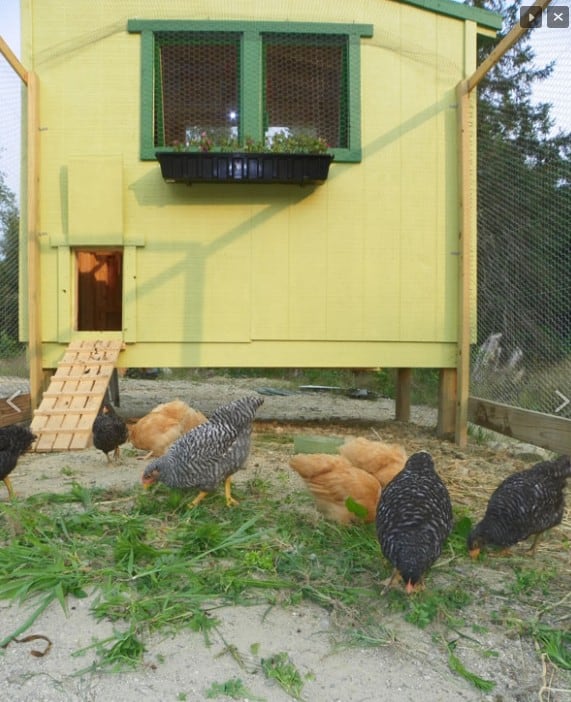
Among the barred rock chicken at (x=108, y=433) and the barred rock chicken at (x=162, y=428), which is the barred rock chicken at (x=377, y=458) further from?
the barred rock chicken at (x=108, y=433)

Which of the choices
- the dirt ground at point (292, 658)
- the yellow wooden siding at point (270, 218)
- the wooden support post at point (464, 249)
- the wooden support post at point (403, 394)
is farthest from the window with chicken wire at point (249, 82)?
the dirt ground at point (292, 658)

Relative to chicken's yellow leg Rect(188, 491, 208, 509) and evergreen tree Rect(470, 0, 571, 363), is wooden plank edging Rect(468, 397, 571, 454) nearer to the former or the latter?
evergreen tree Rect(470, 0, 571, 363)

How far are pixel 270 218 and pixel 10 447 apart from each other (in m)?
2.81

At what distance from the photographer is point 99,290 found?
7484 millimetres

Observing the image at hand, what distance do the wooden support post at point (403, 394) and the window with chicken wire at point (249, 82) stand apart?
247 cm

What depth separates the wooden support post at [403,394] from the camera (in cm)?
653

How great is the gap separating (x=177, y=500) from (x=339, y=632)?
1.27m

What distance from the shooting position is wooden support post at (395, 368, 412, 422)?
6.53m

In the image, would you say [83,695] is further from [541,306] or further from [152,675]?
[541,306]

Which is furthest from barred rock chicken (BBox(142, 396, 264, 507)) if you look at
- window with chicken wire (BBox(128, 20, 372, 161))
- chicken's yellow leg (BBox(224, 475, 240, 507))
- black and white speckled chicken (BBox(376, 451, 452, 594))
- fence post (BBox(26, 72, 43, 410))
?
window with chicken wire (BBox(128, 20, 372, 161))

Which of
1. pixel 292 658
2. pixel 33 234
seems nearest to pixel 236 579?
pixel 292 658

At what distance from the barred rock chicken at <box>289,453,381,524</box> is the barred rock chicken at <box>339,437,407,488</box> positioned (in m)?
0.24

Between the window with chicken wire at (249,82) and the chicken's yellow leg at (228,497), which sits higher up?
the window with chicken wire at (249,82)

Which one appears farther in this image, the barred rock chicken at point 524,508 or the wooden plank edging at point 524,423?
the wooden plank edging at point 524,423
